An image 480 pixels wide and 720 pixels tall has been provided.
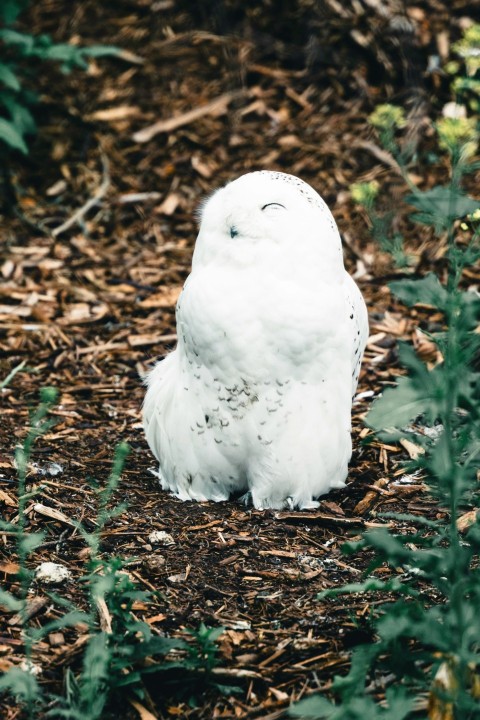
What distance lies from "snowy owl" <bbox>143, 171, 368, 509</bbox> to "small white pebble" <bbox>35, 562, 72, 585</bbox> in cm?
68

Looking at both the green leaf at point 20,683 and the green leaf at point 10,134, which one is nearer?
the green leaf at point 20,683

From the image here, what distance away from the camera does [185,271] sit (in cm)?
579

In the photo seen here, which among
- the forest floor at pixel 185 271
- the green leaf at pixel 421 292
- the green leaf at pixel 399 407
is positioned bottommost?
the forest floor at pixel 185 271

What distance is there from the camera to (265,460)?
345 cm

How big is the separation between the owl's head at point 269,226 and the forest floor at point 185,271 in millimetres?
770

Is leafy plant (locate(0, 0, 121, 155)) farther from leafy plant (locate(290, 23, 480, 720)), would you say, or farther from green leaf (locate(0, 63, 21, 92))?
leafy plant (locate(290, 23, 480, 720))

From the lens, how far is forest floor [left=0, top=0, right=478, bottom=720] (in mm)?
2893

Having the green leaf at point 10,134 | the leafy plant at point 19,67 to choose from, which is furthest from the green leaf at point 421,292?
the green leaf at point 10,134

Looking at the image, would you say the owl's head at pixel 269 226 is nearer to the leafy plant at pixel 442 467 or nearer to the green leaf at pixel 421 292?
the leafy plant at pixel 442 467

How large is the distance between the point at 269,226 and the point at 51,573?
1.25m

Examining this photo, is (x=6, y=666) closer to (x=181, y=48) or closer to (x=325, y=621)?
(x=325, y=621)

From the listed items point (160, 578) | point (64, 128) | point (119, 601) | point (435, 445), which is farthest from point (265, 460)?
point (64, 128)

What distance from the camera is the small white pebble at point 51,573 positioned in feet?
9.87

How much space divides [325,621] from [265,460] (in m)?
0.73
